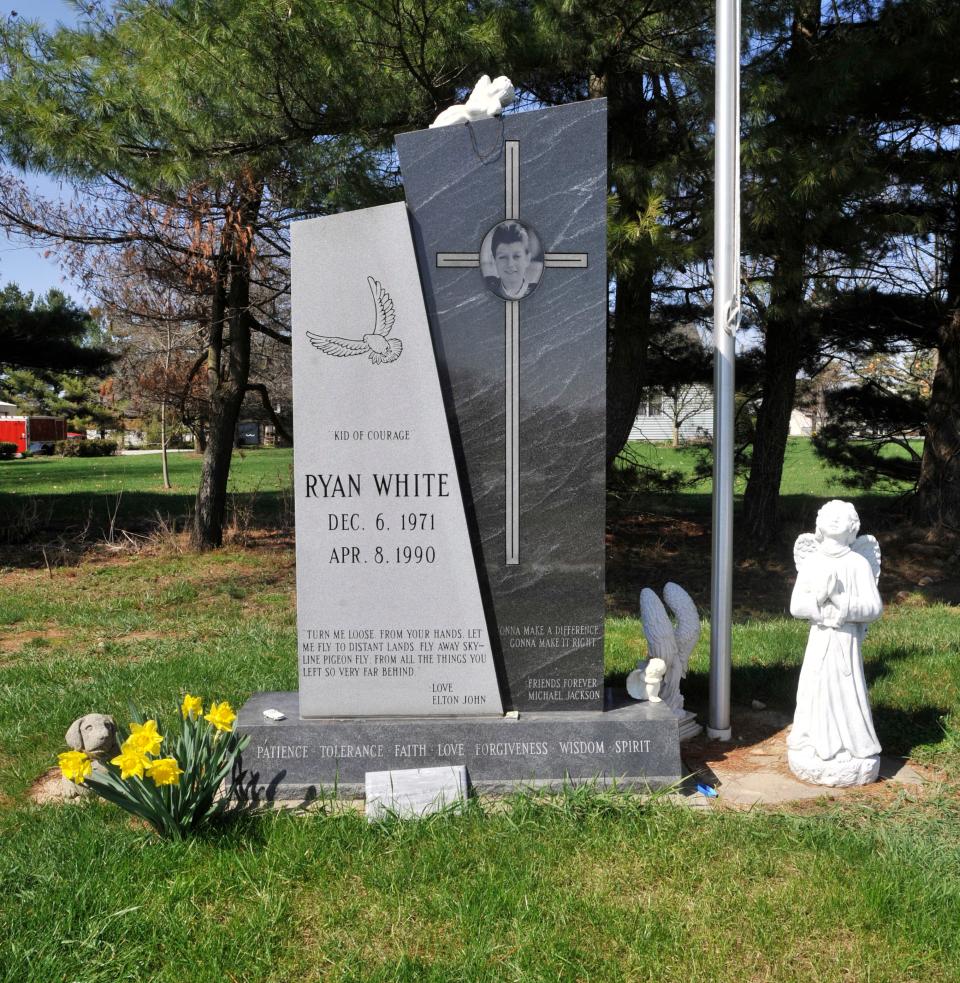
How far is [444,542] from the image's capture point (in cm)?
408

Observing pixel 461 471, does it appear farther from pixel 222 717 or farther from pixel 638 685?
pixel 222 717

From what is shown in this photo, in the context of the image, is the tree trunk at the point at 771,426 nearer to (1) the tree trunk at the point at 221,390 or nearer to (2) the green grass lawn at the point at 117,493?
(1) the tree trunk at the point at 221,390

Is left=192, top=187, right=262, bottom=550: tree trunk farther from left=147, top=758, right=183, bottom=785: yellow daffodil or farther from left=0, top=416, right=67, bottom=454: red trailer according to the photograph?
left=0, top=416, right=67, bottom=454: red trailer

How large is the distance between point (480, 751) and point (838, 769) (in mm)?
1542

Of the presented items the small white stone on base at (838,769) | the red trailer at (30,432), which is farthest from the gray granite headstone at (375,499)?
the red trailer at (30,432)

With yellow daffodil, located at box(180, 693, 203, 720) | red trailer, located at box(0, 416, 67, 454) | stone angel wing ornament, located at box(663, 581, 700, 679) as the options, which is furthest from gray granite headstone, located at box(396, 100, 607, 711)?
red trailer, located at box(0, 416, 67, 454)

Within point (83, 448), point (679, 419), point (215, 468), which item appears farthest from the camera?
point (83, 448)

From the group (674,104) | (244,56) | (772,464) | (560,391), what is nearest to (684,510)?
(772,464)

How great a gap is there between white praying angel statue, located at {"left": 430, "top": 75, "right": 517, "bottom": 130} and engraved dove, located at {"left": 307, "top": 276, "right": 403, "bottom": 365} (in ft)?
2.54

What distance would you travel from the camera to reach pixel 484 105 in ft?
13.2

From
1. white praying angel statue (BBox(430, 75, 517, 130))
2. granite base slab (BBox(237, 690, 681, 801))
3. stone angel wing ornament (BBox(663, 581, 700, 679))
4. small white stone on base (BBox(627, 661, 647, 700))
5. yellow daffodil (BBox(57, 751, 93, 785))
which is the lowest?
granite base slab (BBox(237, 690, 681, 801))

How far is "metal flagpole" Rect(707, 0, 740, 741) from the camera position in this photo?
4.37 metres

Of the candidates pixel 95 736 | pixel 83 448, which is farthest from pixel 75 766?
pixel 83 448

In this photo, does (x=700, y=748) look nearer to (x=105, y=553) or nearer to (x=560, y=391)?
(x=560, y=391)
